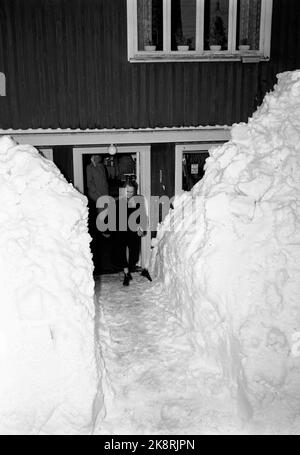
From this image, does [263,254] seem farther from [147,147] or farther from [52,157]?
[52,157]

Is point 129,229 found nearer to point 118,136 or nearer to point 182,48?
point 118,136

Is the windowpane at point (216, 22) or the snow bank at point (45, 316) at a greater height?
the windowpane at point (216, 22)

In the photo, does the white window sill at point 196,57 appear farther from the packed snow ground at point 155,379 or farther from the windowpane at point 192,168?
the packed snow ground at point 155,379

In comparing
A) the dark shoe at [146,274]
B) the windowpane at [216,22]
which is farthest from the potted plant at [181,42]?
the dark shoe at [146,274]

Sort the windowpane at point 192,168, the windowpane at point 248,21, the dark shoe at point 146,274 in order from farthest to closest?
1. the windowpane at point 192,168
2. the dark shoe at point 146,274
3. the windowpane at point 248,21

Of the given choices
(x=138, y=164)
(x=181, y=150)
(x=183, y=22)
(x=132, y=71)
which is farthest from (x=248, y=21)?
(x=138, y=164)

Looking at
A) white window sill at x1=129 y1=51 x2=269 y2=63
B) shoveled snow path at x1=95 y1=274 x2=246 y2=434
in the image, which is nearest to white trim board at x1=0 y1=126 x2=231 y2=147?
white window sill at x1=129 y1=51 x2=269 y2=63

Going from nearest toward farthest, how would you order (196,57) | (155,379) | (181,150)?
(155,379) < (196,57) < (181,150)

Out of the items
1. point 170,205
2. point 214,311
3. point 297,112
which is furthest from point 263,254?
point 170,205

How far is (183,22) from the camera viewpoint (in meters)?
9.32

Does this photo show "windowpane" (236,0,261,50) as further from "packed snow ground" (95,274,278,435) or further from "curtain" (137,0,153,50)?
"packed snow ground" (95,274,278,435)

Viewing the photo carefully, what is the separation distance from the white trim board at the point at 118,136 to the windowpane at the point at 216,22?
1731 millimetres

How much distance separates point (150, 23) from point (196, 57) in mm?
1114

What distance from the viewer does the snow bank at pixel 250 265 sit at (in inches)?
223
